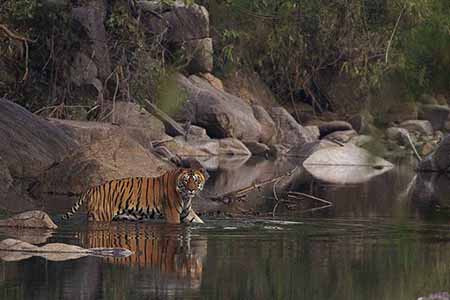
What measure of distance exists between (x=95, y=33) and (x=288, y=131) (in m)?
→ 12.2

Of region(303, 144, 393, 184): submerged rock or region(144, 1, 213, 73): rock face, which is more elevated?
region(144, 1, 213, 73): rock face

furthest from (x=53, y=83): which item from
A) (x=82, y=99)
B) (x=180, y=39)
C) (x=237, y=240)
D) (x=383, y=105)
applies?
(x=383, y=105)

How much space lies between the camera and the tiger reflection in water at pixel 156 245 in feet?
33.9

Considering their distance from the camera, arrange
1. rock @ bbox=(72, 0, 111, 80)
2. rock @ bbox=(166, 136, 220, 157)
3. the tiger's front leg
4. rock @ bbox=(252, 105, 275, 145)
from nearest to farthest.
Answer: the tiger's front leg, rock @ bbox=(72, 0, 111, 80), rock @ bbox=(166, 136, 220, 157), rock @ bbox=(252, 105, 275, 145)

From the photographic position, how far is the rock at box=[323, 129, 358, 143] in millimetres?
37594

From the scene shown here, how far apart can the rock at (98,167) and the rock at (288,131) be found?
17032 mm

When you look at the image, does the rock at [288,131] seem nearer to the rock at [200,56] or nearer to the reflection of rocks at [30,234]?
the rock at [200,56]

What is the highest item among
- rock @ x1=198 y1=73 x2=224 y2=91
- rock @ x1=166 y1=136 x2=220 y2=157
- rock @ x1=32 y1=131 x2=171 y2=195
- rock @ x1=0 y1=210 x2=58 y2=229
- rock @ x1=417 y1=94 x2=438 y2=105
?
A: rock @ x1=198 y1=73 x2=224 y2=91

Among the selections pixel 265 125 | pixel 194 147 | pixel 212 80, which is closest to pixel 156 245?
pixel 194 147

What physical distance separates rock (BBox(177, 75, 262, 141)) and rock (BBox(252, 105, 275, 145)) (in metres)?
0.99

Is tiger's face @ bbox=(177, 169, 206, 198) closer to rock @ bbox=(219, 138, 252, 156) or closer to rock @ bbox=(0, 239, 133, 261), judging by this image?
rock @ bbox=(0, 239, 133, 261)

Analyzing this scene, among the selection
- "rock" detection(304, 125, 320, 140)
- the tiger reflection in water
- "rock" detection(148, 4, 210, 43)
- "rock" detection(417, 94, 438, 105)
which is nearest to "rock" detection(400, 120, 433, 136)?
"rock" detection(304, 125, 320, 140)

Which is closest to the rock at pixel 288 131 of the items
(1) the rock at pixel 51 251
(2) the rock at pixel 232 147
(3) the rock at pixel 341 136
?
(3) the rock at pixel 341 136

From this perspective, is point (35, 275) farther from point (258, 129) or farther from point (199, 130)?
point (258, 129)
